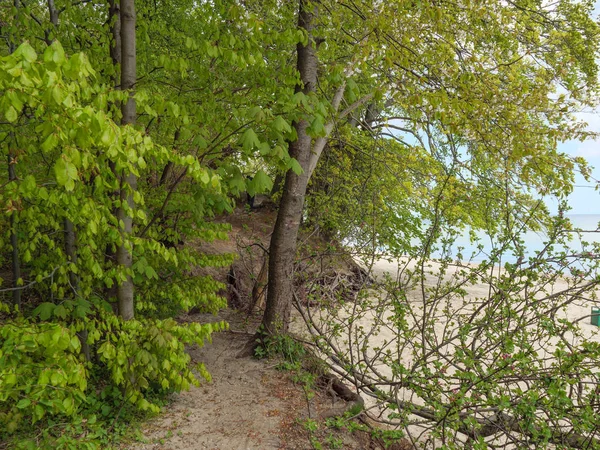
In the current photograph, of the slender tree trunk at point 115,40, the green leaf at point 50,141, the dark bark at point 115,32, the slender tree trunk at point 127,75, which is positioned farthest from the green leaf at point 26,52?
the dark bark at point 115,32

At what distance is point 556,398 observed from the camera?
3.43 metres

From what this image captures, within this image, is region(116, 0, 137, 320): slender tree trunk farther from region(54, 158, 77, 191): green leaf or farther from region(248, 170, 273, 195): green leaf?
region(54, 158, 77, 191): green leaf

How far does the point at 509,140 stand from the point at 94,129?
575 centimetres

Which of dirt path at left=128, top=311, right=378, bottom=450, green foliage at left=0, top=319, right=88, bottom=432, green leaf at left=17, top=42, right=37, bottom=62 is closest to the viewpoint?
green leaf at left=17, top=42, right=37, bottom=62

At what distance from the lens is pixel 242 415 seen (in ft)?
18.4

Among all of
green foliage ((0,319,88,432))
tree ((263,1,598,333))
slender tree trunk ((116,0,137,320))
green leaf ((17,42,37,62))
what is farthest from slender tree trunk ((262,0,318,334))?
green leaf ((17,42,37,62))

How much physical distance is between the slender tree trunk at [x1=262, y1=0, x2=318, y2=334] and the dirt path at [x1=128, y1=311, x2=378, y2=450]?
81 cm

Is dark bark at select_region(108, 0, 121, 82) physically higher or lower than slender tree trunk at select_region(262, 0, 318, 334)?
higher

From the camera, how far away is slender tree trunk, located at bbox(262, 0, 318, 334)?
7.02 meters

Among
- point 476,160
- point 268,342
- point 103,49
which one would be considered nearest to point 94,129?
point 103,49

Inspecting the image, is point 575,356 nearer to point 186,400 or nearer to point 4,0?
point 186,400

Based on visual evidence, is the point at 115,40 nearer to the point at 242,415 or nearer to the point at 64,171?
the point at 64,171

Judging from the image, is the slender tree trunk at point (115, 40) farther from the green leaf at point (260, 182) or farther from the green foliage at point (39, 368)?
the green leaf at point (260, 182)

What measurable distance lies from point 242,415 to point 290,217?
116 inches
